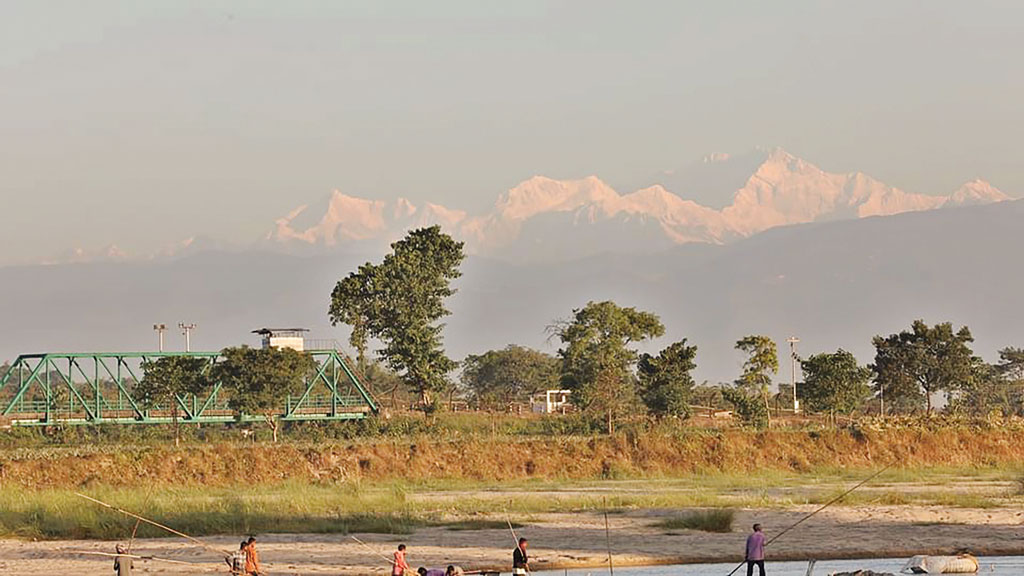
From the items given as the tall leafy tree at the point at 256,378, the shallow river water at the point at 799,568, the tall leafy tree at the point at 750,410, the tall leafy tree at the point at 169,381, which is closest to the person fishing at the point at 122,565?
the shallow river water at the point at 799,568

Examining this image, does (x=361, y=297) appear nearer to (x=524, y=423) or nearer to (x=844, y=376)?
(x=524, y=423)

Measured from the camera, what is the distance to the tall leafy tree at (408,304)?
93250 millimetres

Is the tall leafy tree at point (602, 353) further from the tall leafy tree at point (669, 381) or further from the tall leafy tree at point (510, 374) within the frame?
the tall leafy tree at point (510, 374)

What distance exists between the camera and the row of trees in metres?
92.5

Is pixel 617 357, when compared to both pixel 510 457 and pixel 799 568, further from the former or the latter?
pixel 799 568

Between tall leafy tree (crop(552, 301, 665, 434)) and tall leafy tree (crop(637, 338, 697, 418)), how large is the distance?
2.15 metres

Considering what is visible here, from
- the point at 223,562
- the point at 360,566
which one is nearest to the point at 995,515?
the point at 360,566

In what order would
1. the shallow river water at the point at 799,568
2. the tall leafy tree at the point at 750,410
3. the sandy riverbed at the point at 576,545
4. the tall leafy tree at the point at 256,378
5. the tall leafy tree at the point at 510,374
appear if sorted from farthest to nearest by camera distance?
the tall leafy tree at the point at 510,374
the tall leafy tree at the point at 256,378
the tall leafy tree at the point at 750,410
the sandy riverbed at the point at 576,545
the shallow river water at the point at 799,568

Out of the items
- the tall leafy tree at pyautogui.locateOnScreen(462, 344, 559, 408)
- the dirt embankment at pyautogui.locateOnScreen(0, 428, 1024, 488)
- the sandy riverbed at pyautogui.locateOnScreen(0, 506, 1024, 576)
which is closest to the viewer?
the sandy riverbed at pyautogui.locateOnScreen(0, 506, 1024, 576)

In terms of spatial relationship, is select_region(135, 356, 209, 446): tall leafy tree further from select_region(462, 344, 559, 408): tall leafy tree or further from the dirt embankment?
select_region(462, 344, 559, 408): tall leafy tree

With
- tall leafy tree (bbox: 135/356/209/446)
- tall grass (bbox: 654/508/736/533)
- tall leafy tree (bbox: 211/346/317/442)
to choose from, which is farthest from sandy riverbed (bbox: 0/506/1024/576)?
tall leafy tree (bbox: 135/356/209/446)

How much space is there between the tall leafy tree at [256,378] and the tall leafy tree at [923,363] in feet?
129

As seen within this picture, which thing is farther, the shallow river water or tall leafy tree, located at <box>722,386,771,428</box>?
tall leafy tree, located at <box>722,386,771,428</box>

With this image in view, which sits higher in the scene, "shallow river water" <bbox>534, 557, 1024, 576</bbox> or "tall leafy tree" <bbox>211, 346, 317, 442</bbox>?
"tall leafy tree" <bbox>211, 346, 317, 442</bbox>
